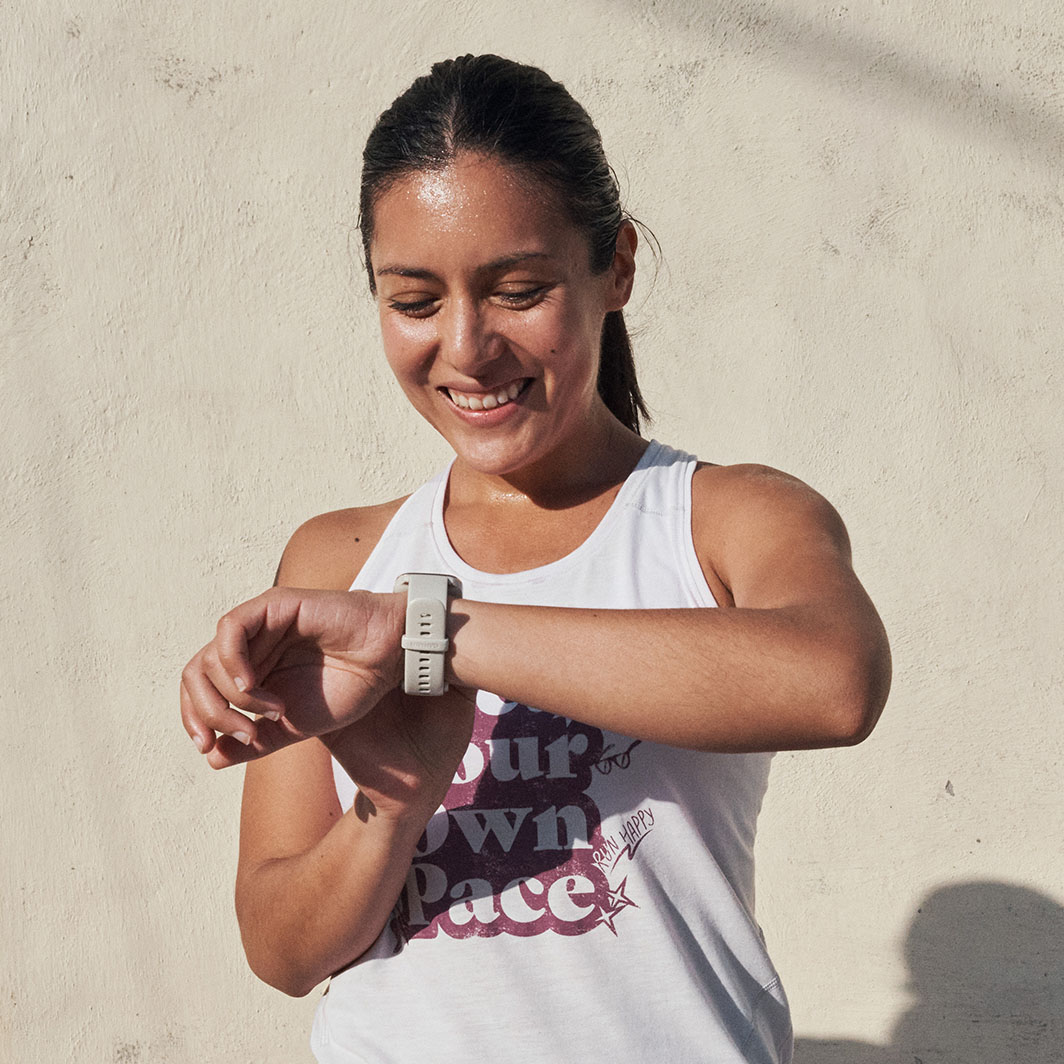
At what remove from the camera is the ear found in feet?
5.39

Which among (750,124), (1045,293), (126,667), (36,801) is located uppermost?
(750,124)

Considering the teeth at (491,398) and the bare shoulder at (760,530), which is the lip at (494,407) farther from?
the bare shoulder at (760,530)

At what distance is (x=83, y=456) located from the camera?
2578mm

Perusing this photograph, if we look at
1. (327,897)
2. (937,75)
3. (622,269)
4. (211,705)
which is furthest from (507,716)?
(937,75)

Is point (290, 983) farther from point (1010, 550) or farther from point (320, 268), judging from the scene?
point (1010, 550)

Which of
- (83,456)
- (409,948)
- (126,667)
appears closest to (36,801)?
(126,667)

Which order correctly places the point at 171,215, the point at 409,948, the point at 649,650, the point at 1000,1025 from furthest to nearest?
1. the point at 1000,1025
2. the point at 171,215
3. the point at 409,948
4. the point at 649,650

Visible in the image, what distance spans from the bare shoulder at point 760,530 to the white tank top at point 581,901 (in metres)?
0.03

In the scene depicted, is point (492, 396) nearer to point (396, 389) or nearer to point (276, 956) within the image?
point (276, 956)

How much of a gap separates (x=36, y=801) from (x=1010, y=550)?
2.12m

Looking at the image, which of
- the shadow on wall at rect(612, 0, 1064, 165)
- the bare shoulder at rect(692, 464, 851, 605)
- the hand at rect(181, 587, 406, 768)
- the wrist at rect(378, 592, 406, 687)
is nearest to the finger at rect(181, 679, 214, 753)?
the hand at rect(181, 587, 406, 768)

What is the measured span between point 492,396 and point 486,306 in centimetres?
11

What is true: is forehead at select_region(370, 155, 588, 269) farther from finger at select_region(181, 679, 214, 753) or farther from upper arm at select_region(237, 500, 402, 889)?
finger at select_region(181, 679, 214, 753)

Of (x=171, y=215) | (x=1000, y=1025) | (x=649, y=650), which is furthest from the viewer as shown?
(x=1000, y=1025)
